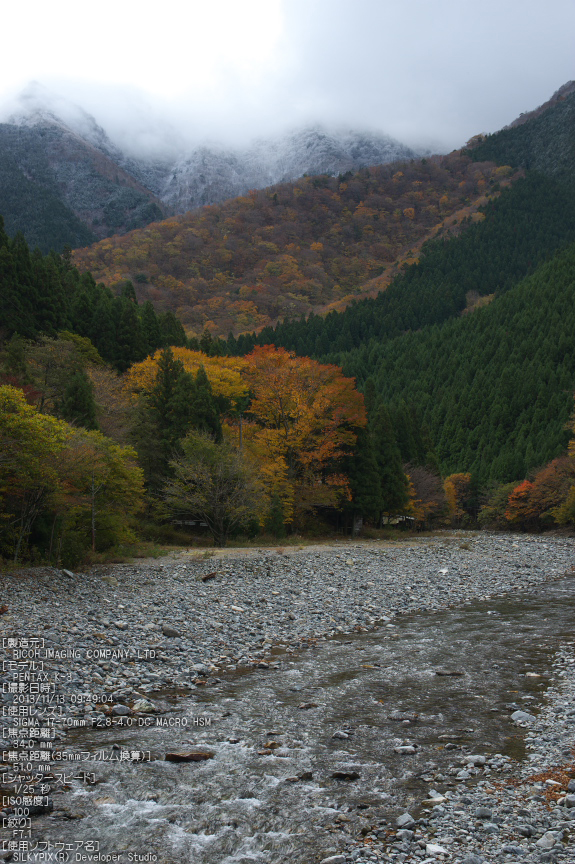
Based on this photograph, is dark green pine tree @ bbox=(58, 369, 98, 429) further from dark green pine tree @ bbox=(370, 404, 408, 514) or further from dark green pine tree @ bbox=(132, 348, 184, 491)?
dark green pine tree @ bbox=(370, 404, 408, 514)

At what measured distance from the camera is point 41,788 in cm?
627

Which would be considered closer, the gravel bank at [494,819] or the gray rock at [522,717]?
the gravel bank at [494,819]

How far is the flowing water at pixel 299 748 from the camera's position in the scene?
18.4 ft

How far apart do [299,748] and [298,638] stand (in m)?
6.37

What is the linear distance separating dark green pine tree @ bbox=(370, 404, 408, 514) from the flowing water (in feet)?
128

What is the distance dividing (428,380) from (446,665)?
130m

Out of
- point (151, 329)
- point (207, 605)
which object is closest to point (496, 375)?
point (151, 329)

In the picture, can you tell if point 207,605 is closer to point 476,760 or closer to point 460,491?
point 476,760

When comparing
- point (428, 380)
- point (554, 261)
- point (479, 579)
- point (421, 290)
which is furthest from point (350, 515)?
point (421, 290)

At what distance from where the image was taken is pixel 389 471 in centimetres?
5256

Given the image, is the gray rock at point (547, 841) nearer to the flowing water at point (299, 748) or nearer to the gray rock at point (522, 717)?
the flowing water at point (299, 748)

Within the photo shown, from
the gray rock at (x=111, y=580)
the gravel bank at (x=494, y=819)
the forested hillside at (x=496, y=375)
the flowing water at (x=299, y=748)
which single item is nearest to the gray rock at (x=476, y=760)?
the gravel bank at (x=494, y=819)

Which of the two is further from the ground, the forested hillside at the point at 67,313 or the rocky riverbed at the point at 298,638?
the forested hillside at the point at 67,313

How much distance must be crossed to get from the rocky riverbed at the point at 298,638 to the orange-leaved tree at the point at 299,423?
10.6m
